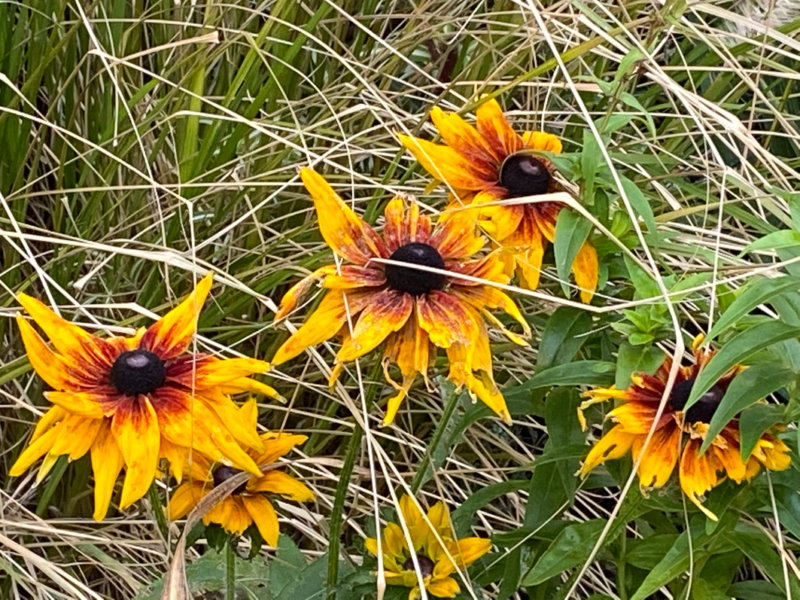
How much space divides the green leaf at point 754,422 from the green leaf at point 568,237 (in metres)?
0.12

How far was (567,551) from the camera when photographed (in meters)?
0.64

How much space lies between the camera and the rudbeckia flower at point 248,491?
1.98 ft

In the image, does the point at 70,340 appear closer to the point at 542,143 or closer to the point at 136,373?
the point at 136,373

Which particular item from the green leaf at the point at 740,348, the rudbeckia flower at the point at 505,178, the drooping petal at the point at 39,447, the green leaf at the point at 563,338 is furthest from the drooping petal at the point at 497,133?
the drooping petal at the point at 39,447

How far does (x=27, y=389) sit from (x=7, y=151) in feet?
0.72

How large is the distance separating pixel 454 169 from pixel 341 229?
0.41 feet

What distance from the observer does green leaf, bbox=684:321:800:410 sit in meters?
0.52

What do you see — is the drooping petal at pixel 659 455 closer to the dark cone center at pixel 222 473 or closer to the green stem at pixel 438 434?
the green stem at pixel 438 434

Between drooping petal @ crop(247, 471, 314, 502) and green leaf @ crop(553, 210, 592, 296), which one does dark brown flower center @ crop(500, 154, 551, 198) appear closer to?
green leaf @ crop(553, 210, 592, 296)

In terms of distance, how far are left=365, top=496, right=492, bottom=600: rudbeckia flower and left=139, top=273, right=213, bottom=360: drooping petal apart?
18cm

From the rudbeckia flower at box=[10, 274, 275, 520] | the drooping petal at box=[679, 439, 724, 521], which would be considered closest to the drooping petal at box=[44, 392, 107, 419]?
the rudbeckia flower at box=[10, 274, 275, 520]

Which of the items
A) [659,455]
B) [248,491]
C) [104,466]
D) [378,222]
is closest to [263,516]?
[248,491]

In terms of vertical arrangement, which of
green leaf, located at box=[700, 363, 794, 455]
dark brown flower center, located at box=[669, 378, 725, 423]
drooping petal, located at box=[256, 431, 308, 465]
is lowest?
drooping petal, located at box=[256, 431, 308, 465]

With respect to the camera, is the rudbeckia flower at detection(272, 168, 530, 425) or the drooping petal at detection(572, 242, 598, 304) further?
the drooping petal at detection(572, 242, 598, 304)
